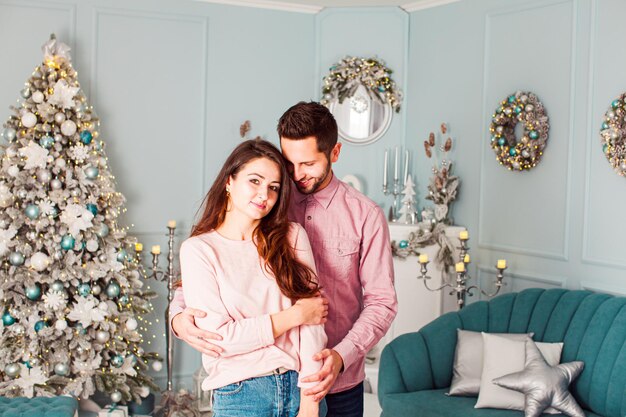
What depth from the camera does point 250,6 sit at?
5.23 metres

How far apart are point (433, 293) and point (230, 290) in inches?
124

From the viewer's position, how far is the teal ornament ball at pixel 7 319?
4.02 metres

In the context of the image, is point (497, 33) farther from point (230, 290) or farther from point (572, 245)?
point (230, 290)

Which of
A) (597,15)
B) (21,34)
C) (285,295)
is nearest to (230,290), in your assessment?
(285,295)

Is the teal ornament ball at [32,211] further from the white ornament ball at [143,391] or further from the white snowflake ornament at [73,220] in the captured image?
the white ornament ball at [143,391]

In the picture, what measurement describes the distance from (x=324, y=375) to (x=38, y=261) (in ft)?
8.88

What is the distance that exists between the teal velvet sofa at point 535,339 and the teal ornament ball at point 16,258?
1930mm

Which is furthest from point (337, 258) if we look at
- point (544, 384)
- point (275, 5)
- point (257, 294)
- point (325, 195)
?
point (275, 5)

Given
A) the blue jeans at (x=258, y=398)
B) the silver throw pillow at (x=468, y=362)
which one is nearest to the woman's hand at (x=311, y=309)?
the blue jeans at (x=258, y=398)

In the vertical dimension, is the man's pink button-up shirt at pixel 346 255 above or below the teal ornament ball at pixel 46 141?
below

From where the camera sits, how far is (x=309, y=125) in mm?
1851

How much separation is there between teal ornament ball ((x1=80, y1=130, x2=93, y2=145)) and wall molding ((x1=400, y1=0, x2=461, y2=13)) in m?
2.33

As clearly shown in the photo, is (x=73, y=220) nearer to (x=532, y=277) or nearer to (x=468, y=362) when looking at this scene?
(x=468, y=362)

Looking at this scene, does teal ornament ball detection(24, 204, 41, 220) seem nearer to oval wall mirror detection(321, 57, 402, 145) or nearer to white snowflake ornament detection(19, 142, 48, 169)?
white snowflake ornament detection(19, 142, 48, 169)
